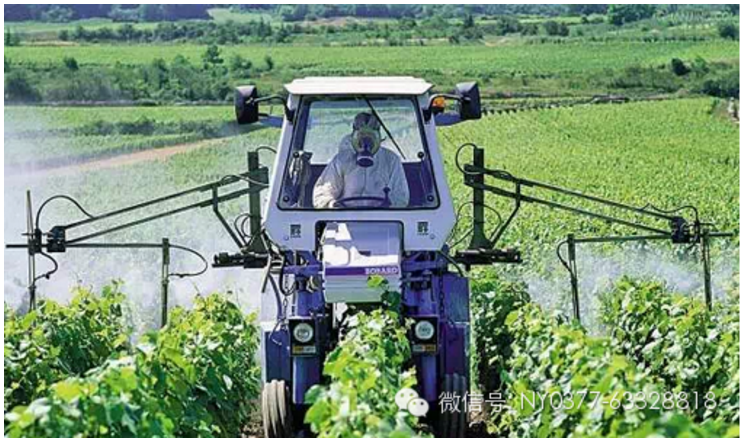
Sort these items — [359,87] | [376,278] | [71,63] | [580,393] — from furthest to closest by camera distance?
1. [71,63]
2. [359,87]
3. [376,278]
4. [580,393]

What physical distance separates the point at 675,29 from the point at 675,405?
130ft

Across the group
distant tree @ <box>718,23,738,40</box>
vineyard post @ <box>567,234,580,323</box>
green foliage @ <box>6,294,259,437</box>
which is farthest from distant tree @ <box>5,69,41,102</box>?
vineyard post @ <box>567,234,580,323</box>

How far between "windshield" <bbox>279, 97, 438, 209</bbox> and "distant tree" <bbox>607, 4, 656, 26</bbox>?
39866mm

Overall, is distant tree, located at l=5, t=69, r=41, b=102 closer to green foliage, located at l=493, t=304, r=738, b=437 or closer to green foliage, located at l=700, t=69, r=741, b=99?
green foliage, located at l=700, t=69, r=741, b=99

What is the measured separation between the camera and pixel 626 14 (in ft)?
162

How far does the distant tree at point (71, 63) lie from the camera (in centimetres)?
4003

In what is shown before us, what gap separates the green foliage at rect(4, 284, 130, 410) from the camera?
9453 millimetres

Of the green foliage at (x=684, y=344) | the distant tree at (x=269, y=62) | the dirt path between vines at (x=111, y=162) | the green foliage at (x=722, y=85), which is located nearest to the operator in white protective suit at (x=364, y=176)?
the green foliage at (x=684, y=344)

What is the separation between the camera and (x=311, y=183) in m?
Result: 10.1

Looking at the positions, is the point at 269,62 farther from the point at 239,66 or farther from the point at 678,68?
the point at 678,68

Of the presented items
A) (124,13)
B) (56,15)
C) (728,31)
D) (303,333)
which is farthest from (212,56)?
(303,333)

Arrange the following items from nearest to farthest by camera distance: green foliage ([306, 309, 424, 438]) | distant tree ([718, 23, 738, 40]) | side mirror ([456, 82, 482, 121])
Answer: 1. green foliage ([306, 309, 424, 438])
2. side mirror ([456, 82, 482, 121])
3. distant tree ([718, 23, 738, 40])

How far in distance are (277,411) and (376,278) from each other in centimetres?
89

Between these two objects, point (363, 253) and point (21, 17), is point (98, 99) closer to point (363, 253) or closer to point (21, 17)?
point (21, 17)
